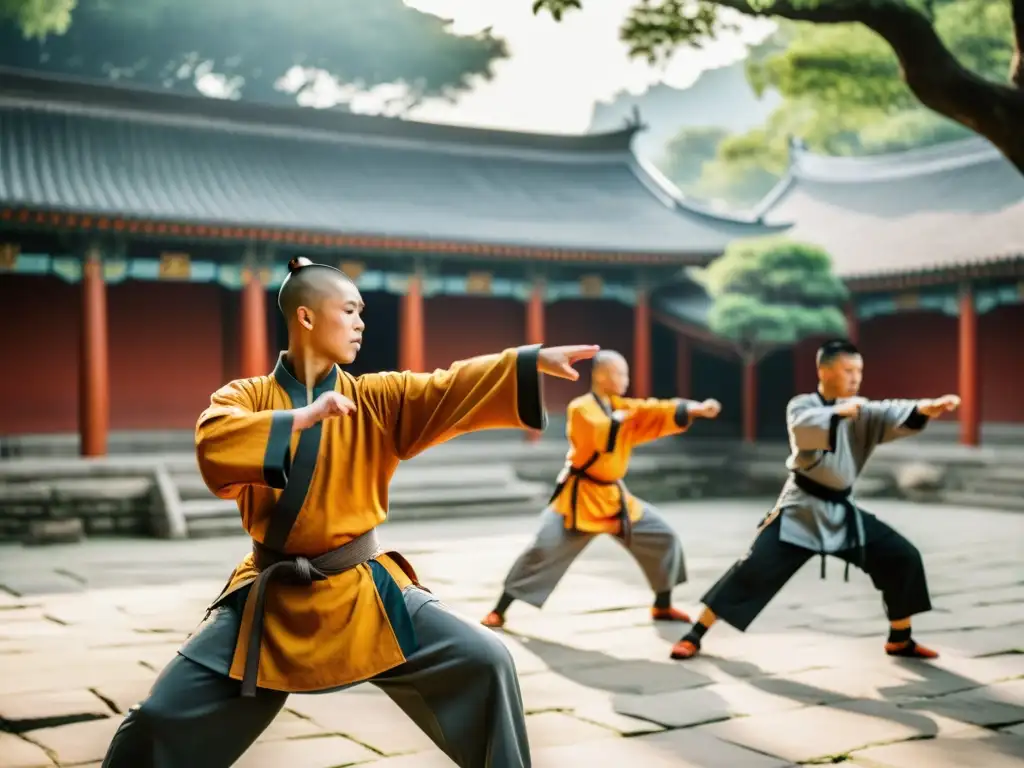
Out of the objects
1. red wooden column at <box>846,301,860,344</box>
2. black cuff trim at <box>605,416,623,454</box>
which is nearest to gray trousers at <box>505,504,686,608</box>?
black cuff trim at <box>605,416,623,454</box>

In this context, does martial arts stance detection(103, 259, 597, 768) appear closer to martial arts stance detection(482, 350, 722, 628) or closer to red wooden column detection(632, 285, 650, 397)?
martial arts stance detection(482, 350, 722, 628)

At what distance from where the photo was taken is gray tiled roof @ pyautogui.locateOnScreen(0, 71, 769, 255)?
1416 cm

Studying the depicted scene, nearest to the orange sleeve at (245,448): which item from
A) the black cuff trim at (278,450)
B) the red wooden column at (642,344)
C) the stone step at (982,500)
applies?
the black cuff trim at (278,450)

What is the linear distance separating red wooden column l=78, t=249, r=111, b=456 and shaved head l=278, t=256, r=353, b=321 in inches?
424

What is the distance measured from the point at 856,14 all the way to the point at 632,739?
221 inches

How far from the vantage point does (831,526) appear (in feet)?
17.3

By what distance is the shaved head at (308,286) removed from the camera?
A: 301cm

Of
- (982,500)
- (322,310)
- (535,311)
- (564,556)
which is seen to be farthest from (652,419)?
(535,311)

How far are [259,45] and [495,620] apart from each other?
75.3 feet

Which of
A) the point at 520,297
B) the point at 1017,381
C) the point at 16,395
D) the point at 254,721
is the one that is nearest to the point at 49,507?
the point at 16,395

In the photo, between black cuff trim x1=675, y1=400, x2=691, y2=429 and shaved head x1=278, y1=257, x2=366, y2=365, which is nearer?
shaved head x1=278, y1=257, x2=366, y2=365

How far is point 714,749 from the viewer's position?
392 cm

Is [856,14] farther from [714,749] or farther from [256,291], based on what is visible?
[256,291]

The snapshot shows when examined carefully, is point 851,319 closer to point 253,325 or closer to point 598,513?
point 253,325
